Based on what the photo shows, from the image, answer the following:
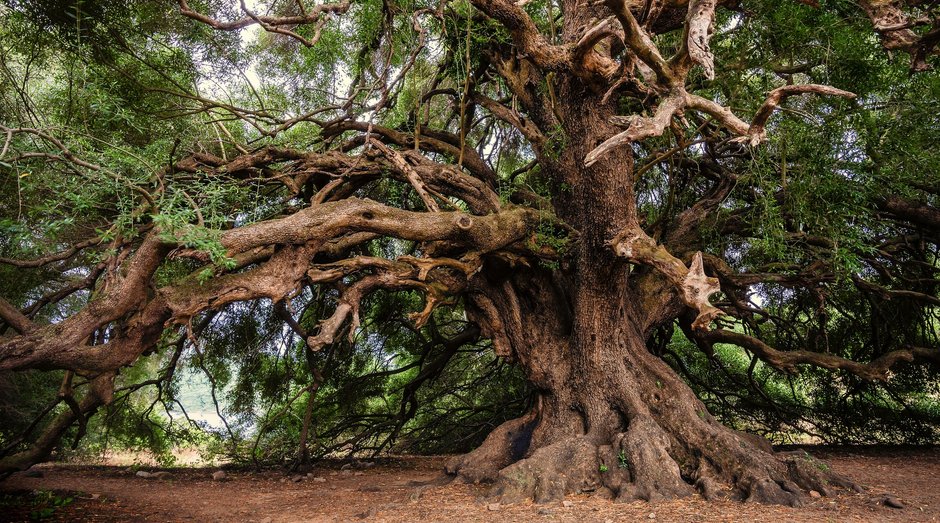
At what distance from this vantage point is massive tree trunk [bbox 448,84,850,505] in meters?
5.03

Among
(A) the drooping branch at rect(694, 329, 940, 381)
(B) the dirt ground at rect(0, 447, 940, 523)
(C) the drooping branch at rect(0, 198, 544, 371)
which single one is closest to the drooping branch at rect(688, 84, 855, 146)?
(C) the drooping branch at rect(0, 198, 544, 371)

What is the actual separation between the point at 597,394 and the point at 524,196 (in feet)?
7.37

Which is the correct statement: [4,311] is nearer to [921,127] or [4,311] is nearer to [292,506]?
[292,506]

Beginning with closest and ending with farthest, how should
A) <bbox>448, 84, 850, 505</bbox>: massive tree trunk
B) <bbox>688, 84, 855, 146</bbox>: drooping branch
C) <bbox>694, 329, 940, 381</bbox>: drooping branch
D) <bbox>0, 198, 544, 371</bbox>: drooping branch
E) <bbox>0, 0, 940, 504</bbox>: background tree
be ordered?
<bbox>688, 84, 855, 146</bbox>: drooping branch → <bbox>0, 198, 544, 371</bbox>: drooping branch → <bbox>0, 0, 940, 504</bbox>: background tree → <bbox>448, 84, 850, 505</bbox>: massive tree trunk → <bbox>694, 329, 940, 381</bbox>: drooping branch

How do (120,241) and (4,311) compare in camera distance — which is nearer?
(4,311)

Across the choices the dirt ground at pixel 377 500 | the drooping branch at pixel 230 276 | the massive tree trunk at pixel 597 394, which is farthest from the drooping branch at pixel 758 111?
the dirt ground at pixel 377 500

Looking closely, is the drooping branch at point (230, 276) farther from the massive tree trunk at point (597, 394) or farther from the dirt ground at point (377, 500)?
the dirt ground at point (377, 500)

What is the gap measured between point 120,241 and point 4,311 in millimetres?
844

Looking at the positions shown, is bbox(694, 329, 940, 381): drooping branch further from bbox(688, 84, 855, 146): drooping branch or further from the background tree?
bbox(688, 84, 855, 146): drooping branch

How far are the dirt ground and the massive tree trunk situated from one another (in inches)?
9.7

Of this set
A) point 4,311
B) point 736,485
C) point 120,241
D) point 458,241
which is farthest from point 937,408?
point 4,311

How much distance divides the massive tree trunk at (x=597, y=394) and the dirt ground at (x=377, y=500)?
0.81 ft

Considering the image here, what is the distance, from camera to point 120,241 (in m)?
4.57

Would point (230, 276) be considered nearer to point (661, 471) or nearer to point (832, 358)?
point (661, 471)
